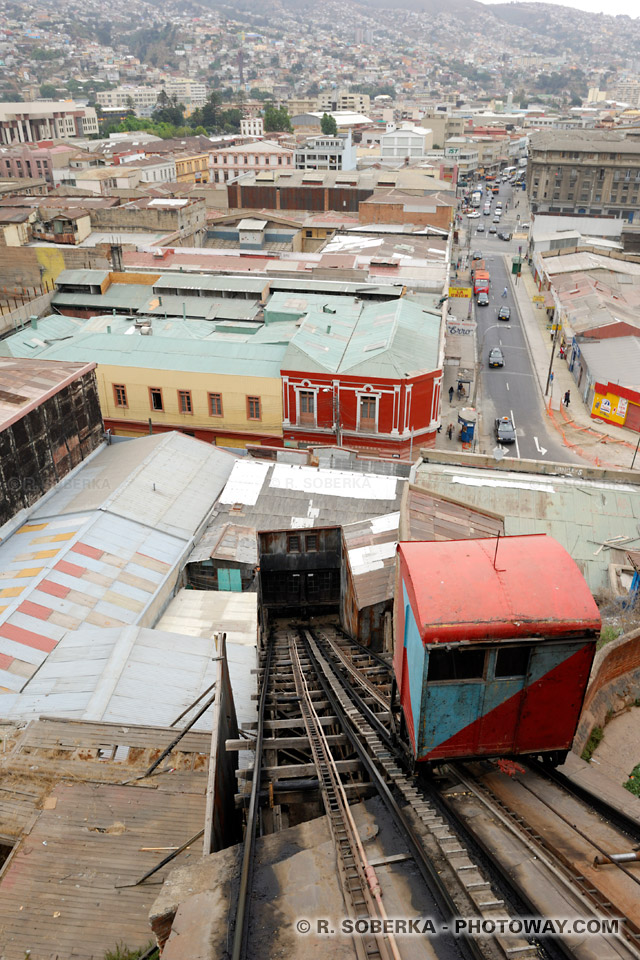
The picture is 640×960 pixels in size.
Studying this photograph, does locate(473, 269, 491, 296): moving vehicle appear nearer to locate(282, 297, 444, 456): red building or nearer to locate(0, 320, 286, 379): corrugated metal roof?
locate(282, 297, 444, 456): red building

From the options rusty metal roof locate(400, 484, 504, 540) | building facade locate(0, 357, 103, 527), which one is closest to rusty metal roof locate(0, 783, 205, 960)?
rusty metal roof locate(400, 484, 504, 540)

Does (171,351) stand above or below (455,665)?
below

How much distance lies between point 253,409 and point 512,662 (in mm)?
27940

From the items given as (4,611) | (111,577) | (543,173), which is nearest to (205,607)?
(111,577)

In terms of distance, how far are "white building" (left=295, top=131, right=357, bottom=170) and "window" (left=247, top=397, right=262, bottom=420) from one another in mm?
83823

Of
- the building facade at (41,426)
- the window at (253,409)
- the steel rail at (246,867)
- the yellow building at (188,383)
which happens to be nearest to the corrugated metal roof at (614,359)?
the yellow building at (188,383)

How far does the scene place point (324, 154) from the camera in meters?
103

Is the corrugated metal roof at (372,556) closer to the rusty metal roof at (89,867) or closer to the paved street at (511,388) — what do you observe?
the rusty metal roof at (89,867)

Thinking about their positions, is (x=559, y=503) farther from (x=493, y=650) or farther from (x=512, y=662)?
(x=493, y=650)

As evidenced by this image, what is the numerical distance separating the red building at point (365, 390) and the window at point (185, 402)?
5.62 metres

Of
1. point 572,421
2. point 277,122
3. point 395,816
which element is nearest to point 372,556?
point 395,816

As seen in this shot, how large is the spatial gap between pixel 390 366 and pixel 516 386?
22.4 meters

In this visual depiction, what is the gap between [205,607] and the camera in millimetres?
20438

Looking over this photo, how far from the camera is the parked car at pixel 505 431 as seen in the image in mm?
42062
